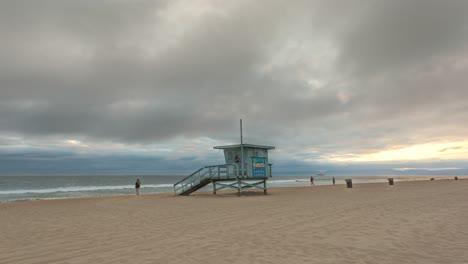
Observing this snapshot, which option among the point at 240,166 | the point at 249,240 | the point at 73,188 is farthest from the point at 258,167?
the point at 73,188

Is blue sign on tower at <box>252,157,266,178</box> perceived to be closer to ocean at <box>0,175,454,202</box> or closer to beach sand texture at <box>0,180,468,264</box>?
beach sand texture at <box>0,180,468,264</box>

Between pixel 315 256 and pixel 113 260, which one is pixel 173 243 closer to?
pixel 113 260

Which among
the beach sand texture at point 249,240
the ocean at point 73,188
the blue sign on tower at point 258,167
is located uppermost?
the blue sign on tower at point 258,167

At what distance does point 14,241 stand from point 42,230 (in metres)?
1.95

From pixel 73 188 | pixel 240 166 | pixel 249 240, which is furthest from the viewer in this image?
pixel 73 188

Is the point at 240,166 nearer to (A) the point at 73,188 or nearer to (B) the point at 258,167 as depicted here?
(B) the point at 258,167

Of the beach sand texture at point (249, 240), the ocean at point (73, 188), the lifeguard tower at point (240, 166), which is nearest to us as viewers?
the beach sand texture at point (249, 240)

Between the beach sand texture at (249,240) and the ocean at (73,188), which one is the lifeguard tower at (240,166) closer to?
the beach sand texture at (249,240)

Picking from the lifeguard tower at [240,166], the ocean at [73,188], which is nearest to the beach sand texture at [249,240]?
the lifeguard tower at [240,166]

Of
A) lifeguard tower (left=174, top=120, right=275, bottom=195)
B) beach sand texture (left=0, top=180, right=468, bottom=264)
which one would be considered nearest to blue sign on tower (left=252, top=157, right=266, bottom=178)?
lifeguard tower (left=174, top=120, right=275, bottom=195)

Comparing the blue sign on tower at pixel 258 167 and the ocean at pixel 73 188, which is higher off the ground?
the blue sign on tower at pixel 258 167

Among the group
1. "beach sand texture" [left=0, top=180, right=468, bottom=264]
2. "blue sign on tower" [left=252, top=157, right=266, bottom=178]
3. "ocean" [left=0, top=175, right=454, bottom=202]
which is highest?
"blue sign on tower" [left=252, top=157, right=266, bottom=178]

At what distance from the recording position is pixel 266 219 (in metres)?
12.0

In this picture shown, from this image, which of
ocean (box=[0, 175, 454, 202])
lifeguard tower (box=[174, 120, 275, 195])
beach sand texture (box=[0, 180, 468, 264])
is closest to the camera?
beach sand texture (box=[0, 180, 468, 264])
